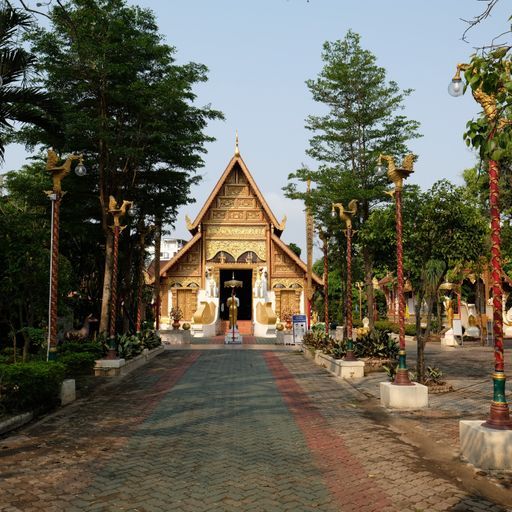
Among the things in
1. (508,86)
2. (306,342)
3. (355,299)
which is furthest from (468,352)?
(355,299)

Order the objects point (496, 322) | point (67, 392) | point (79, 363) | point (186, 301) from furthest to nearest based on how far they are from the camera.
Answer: point (186, 301) < point (79, 363) < point (67, 392) < point (496, 322)

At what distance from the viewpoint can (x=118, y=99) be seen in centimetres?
1970

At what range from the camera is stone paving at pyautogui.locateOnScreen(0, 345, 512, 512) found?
5.59 m

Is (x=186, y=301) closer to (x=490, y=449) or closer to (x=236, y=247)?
(x=236, y=247)

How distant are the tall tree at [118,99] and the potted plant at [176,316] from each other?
10159 mm

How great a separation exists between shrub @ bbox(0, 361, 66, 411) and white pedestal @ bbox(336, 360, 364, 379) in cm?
804

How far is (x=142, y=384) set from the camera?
1427 cm

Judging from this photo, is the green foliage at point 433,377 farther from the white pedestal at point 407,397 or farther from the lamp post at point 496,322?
the lamp post at point 496,322

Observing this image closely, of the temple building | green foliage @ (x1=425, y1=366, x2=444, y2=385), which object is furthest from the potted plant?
green foliage @ (x1=425, y1=366, x2=444, y2=385)

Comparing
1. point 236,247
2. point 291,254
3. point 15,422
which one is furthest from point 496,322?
point 236,247

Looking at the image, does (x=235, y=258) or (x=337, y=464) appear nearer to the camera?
(x=337, y=464)

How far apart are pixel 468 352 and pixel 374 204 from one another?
311 inches

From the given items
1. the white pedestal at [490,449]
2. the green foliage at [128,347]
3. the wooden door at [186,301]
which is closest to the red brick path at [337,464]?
the white pedestal at [490,449]

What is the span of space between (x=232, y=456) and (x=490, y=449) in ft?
10.7
